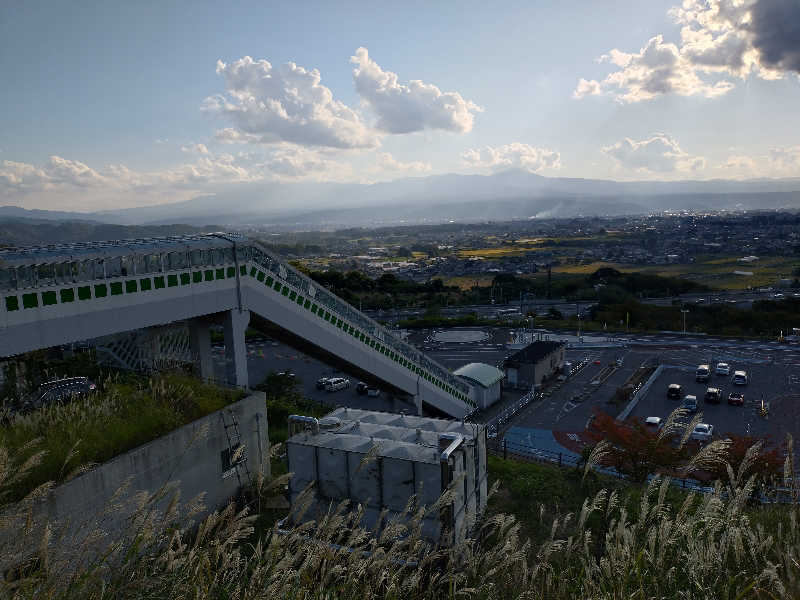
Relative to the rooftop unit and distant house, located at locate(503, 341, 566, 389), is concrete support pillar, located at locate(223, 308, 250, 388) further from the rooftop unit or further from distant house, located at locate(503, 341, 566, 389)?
distant house, located at locate(503, 341, 566, 389)

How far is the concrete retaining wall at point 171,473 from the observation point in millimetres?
8391

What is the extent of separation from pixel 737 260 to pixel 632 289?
49.3 meters

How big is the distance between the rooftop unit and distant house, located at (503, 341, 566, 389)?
20618mm

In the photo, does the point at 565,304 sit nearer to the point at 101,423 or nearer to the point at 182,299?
the point at 182,299

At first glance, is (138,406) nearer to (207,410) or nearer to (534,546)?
(207,410)

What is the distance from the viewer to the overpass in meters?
11.3

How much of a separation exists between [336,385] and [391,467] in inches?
890

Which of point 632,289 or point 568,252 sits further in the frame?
point 568,252

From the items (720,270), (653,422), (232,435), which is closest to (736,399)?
(653,422)

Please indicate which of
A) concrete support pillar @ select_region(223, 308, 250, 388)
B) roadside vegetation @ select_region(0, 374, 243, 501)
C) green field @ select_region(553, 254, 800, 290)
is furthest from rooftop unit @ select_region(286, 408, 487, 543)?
green field @ select_region(553, 254, 800, 290)

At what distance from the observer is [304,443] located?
32.9ft

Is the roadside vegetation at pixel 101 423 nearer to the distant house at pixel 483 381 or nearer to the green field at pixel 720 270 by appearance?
the distant house at pixel 483 381

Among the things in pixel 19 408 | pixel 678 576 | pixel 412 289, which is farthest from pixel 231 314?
pixel 412 289

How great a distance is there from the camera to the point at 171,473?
7164 millimetres
